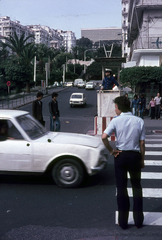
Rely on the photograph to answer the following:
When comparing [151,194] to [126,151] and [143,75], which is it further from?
[143,75]

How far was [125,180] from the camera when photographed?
427 cm

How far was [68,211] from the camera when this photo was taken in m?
4.97

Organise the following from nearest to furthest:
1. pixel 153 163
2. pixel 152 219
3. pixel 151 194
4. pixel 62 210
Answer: pixel 152 219 < pixel 62 210 < pixel 151 194 < pixel 153 163

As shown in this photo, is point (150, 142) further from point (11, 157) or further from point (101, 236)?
point (101, 236)

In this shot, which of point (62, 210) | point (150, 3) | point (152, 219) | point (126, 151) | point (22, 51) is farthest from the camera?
point (22, 51)

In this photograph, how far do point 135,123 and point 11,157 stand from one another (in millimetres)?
2937

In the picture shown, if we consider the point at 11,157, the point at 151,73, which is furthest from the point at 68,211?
the point at 151,73

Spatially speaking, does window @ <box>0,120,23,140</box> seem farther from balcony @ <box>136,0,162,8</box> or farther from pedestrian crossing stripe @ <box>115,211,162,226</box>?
balcony @ <box>136,0,162,8</box>

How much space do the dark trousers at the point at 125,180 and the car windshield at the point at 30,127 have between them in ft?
8.57

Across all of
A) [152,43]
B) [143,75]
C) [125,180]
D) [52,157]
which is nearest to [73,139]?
[52,157]

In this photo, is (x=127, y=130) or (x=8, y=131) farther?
(x=8, y=131)

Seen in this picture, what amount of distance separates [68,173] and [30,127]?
1358 mm

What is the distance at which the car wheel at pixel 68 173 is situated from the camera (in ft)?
19.7

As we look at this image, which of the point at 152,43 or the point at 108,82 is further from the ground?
the point at 152,43
